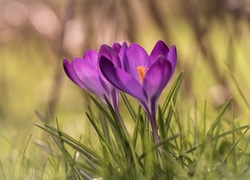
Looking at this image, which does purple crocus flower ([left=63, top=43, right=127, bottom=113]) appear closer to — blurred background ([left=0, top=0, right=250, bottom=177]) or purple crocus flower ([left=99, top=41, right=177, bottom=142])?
purple crocus flower ([left=99, top=41, right=177, bottom=142])

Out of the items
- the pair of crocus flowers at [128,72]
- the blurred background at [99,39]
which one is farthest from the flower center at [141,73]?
the blurred background at [99,39]

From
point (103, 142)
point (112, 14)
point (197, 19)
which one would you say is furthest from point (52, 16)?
point (103, 142)

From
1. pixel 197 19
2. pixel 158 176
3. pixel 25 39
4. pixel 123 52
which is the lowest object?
pixel 158 176

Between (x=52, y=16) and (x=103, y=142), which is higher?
(x=52, y=16)

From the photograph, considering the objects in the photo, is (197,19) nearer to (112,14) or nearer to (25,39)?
(112,14)

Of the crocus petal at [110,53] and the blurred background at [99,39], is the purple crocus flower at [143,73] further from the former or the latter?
the blurred background at [99,39]

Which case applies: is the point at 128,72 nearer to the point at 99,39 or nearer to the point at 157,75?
the point at 157,75
